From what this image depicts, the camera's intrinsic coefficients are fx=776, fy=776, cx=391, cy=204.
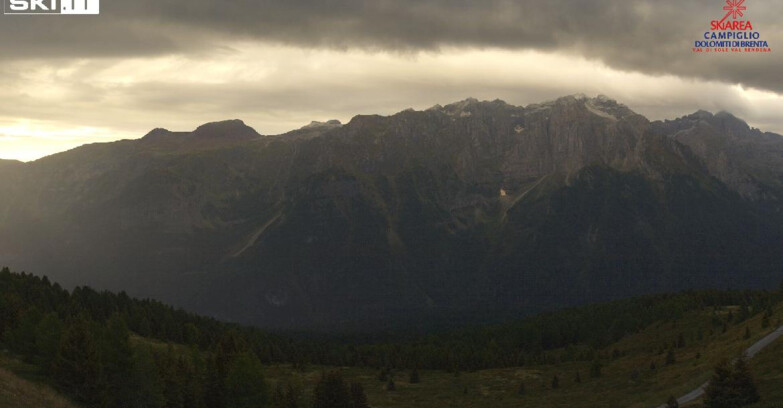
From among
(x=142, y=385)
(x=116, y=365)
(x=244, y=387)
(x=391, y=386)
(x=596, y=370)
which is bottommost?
(x=391, y=386)

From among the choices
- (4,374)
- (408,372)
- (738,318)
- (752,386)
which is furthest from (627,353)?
(4,374)

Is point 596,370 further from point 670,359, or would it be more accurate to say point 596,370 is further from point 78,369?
point 78,369

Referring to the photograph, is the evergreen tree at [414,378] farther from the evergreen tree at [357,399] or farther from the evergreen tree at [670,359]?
the evergreen tree at [357,399]

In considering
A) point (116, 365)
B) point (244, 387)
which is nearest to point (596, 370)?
point (244, 387)

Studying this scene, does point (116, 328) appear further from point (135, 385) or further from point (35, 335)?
point (35, 335)

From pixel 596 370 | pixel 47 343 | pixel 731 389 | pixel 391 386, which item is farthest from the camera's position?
pixel 391 386

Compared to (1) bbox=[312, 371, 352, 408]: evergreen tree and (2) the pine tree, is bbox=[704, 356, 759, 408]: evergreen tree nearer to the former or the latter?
(1) bbox=[312, 371, 352, 408]: evergreen tree

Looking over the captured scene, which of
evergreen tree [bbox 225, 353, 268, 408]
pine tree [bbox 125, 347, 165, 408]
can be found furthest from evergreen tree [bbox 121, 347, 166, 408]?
evergreen tree [bbox 225, 353, 268, 408]

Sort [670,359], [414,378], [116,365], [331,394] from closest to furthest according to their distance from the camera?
[116,365] < [331,394] < [670,359] < [414,378]

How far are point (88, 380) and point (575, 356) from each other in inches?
5163

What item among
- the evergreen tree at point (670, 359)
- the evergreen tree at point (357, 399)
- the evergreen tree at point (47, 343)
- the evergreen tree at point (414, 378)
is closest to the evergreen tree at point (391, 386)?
the evergreen tree at point (414, 378)

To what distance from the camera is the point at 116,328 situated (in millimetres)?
104438

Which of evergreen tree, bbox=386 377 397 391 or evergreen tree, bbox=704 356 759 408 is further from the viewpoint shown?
evergreen tree, bbox=386 377 397 391

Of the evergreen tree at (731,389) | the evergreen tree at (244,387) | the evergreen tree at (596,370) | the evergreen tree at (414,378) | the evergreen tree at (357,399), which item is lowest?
the evergreen tree at (414,378)
